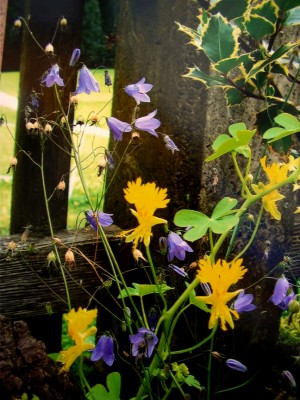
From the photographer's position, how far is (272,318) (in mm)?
2543

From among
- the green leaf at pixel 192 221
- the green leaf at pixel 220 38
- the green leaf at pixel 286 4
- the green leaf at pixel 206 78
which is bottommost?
the green leaf at pixel 192 221

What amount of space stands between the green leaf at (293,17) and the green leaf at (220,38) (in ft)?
0.45

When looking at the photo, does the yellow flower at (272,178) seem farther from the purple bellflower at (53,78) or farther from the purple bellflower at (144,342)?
the purple bellflower at (53,78)

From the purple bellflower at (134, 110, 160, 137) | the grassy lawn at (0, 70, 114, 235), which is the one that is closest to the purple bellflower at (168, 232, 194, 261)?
the purple bellflower at (134, 110, 160, 137)

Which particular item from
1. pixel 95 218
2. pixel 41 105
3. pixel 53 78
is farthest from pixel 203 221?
pixel 41 105

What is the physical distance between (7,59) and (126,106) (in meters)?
5.34

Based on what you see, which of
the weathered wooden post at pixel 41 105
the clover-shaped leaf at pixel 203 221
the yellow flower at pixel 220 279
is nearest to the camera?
the yellow flower at pixel 220 279

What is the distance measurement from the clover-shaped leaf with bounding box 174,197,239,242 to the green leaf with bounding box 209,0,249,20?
522 mm

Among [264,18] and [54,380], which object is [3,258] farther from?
[264,18]

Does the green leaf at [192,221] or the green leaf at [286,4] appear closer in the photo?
the green leaf at [192,221]

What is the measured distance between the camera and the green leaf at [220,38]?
1.87 meters

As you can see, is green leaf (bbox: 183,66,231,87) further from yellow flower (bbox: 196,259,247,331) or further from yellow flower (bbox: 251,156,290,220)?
yellow flower (bbox: 196,259,247,331)

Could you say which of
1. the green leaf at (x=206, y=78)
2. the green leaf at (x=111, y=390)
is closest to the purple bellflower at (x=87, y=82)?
the green leaf at (x=206, y=78)

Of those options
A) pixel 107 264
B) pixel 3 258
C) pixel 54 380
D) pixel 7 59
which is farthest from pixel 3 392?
pixel 7 59
